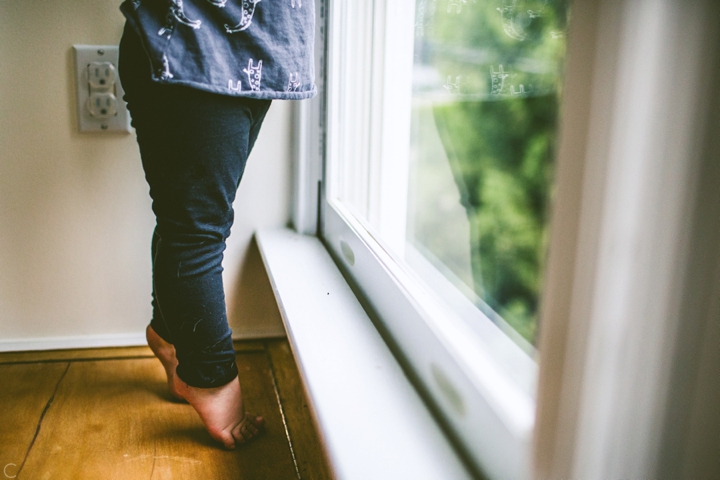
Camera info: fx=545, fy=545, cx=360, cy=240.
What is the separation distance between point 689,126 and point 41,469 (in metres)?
0.84

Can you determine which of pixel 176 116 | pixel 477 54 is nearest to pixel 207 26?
pixel 176 116

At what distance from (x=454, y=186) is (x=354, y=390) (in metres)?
0.30

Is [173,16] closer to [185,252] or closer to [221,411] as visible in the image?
[185,252]

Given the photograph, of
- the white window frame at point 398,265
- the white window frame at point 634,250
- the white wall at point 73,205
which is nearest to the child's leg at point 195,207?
the white window frame at point 398,265

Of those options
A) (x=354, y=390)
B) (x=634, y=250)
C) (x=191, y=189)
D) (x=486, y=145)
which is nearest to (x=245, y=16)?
(x=191, y=189)

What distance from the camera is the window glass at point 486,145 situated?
0.46m

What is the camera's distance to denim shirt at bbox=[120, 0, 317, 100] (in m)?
0.62

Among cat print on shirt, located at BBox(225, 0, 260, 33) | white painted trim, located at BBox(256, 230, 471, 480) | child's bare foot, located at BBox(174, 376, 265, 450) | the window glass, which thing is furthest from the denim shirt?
child's bare foot, located at BBox(174, 376, 265, 450)

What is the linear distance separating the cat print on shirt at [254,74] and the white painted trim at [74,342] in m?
0.67

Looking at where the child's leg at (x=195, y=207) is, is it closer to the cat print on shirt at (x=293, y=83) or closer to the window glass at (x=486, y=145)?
the cat print on shirt at (x=293, y=83)

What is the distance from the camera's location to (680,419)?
0.77 feet

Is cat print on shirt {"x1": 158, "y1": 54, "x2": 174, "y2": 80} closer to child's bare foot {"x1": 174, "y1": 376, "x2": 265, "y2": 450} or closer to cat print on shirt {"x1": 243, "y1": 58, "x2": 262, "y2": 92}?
cat print on shirt {"x1": 243, "y1": 58, "x2": 262, "y2": 92}

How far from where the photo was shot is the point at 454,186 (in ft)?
2.36

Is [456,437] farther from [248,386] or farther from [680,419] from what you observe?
[248,386]
